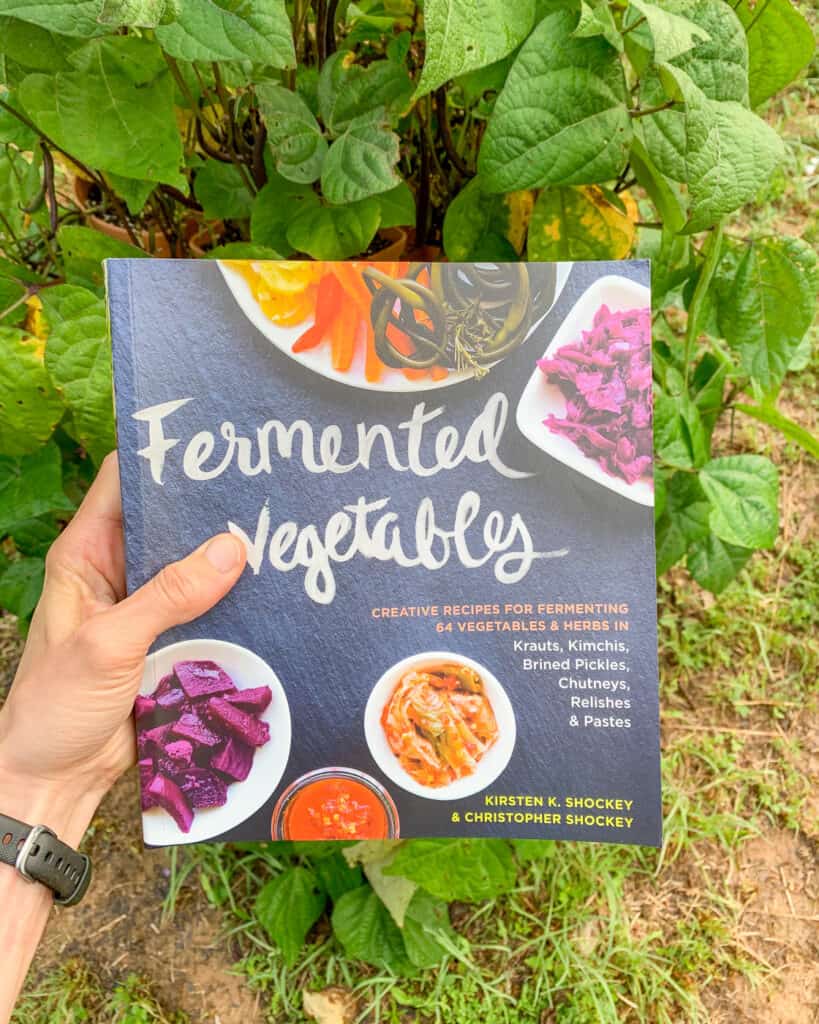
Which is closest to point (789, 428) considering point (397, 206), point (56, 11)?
point (397, 206)

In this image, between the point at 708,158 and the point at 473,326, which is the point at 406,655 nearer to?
the point at 473,326

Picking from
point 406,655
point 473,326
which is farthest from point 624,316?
point 406,655

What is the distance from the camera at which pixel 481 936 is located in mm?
1296

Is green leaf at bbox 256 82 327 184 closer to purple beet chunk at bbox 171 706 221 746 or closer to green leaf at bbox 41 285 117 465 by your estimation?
green leaf at bbox 41 285 117 465

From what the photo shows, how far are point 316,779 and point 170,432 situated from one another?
33 cm

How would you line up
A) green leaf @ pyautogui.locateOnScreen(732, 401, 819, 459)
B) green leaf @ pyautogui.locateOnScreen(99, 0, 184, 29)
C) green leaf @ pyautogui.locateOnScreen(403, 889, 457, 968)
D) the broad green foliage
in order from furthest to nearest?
green leaf @ pyautogui.locateOnScreen(403, 889, 457, 968), green leaf @ pyautogui.locateOnScreen(732, 401, 819, 459), the broad green foliage, green leaf @ pyautogui.locateOnScreen(99, 0, 184, 29)

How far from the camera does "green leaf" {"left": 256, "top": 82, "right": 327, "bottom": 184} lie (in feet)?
2.49

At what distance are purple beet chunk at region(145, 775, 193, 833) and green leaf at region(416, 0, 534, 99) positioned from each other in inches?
23.1

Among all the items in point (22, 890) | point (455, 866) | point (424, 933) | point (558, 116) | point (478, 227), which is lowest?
point (424, 933)

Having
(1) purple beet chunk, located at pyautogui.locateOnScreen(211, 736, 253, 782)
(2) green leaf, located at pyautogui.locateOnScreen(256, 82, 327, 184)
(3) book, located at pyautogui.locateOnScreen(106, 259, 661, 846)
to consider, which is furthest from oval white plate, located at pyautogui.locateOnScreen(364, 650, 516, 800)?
(2) green leaf, located at pyautogui.locateOnScreen(256, 82, 327, 184)

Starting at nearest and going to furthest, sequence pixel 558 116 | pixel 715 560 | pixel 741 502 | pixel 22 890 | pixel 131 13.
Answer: pixel 131 13 < pixel 558 116 < pixel 22 890 < pixel 741 502 < pixel 715 560

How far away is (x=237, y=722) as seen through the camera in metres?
0.76

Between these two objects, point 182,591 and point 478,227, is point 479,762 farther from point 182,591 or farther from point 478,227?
point 478,227

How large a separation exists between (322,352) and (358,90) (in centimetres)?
24
